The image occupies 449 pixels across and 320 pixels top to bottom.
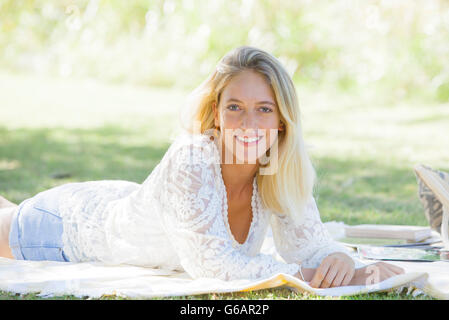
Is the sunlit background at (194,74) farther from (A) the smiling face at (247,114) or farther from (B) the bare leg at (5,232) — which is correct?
(A) the smiling face at (247,114)

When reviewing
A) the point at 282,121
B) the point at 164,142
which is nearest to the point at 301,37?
the point at 164,142

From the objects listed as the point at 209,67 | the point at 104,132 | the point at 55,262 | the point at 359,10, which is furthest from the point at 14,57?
→ the point at 55,262

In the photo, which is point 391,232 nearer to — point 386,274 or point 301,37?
point 386,274

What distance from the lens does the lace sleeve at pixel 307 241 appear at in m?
3.42

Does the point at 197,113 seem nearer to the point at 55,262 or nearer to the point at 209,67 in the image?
the point at 55,262

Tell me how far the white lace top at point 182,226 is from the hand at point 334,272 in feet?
0.37

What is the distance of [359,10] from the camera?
12578 mm

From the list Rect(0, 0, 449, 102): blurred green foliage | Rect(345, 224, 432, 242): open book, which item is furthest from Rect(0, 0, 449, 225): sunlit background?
Rect(345, 224, 432, 242): open book

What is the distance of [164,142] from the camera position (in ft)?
31.8

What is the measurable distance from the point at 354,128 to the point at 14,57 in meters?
9.29

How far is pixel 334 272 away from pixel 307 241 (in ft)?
1.30

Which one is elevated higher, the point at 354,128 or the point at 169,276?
the point at 354,128

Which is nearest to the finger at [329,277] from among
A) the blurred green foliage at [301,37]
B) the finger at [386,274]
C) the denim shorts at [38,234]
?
the finger at [386,274]

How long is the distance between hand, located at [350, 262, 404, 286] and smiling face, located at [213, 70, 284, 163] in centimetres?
77
